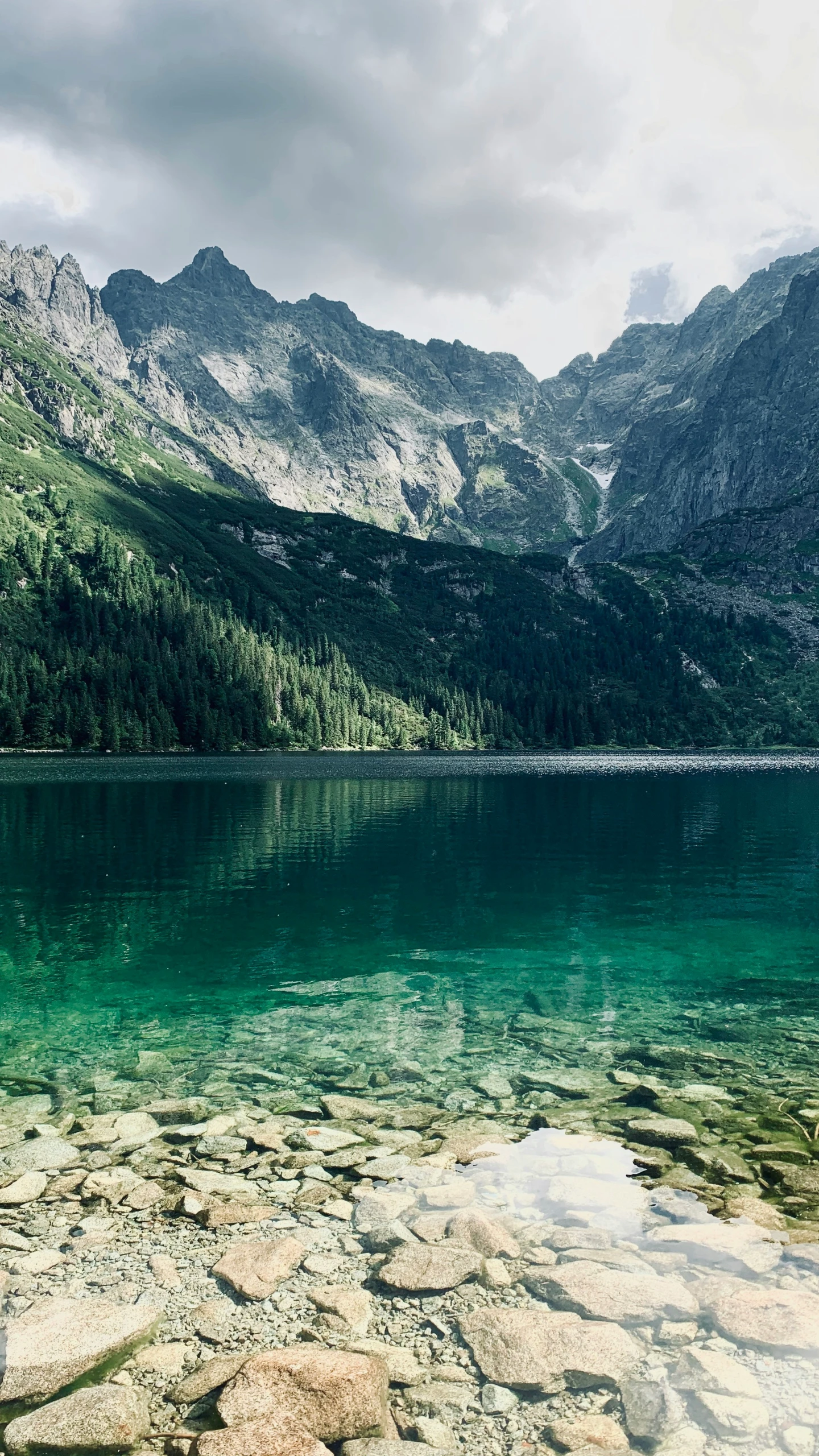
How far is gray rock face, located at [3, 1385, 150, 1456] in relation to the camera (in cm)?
802

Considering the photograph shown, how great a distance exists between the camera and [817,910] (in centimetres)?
4094

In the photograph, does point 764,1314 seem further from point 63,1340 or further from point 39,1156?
point 39,1156

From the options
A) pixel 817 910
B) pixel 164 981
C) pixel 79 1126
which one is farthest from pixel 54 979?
pixel 817 910

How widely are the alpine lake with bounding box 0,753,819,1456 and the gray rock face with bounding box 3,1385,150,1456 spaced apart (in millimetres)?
79

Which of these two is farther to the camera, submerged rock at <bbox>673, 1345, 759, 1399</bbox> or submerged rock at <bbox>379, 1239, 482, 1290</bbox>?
submerged rock at <bbox>379, 1239, 482, 1290</bbox>

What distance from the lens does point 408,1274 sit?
37.0ft

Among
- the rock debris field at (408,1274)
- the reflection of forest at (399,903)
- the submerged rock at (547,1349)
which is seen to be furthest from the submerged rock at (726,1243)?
the reflection of forest at (399,903)

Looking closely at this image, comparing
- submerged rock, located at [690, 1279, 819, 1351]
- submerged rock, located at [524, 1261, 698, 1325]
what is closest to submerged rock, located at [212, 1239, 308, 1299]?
submerged rock, located at [524, 1261, 698, 1325]

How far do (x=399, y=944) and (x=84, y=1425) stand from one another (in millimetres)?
26164

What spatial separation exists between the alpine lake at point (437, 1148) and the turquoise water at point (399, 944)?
0.20m

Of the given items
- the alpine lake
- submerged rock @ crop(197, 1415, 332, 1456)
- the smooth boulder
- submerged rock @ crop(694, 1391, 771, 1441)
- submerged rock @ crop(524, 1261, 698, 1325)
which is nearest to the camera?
submerged rock @ crop(197, 1415, 332, 1456)

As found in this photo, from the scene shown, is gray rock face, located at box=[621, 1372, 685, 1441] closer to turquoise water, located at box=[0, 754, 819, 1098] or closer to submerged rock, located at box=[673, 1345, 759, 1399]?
submerged rock, located at box=[673, 1345, 759, 1399]

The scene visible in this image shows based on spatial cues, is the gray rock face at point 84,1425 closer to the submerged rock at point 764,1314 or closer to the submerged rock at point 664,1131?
the submerged rock at point 764,1314

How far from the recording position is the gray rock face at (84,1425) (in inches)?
316
